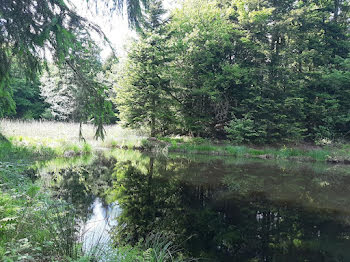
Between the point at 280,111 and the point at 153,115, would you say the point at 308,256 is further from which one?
the point at 280,111

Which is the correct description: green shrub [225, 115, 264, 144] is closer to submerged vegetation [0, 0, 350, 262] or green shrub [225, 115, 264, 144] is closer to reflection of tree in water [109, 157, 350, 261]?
submerged vegetation [0, 0, 350, 262]

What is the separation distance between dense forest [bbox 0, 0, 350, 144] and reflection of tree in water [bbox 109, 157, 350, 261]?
33.5 ft

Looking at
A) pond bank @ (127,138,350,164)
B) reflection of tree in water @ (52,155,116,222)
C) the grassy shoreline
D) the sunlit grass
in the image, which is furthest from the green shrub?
reflection of tree in water @ (52,155,116,222)

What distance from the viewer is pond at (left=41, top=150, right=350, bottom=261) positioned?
385 centimetres

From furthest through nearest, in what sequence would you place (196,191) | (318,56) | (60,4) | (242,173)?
(318,56), (242,173), (196,191), (60,4)

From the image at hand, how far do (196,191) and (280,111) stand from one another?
44.8 feet

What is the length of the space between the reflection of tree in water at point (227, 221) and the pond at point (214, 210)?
15 millimetres

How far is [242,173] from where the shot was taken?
9.67m

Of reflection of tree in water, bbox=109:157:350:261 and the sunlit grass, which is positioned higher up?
the sunlit grass

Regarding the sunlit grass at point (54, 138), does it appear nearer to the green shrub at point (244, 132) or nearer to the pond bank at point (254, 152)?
the pond bank at point (254, 152)

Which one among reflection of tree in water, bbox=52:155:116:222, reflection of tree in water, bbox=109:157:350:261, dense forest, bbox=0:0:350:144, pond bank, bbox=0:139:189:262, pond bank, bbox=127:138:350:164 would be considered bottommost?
pond bank, bbox=127:138:350:164

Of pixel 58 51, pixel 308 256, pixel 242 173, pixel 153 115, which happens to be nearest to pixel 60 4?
pixel 58 51

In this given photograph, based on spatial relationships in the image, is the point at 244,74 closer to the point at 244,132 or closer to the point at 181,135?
the point at 244,132

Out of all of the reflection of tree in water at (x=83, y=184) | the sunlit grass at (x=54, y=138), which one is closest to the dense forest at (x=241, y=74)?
the sunlit grass at (x=54, y=138)
